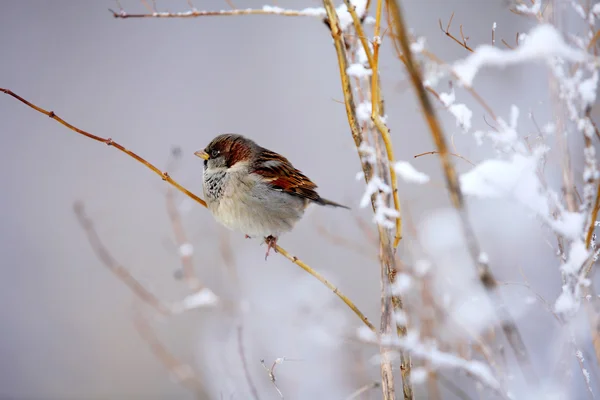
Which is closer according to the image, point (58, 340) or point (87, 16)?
point (58, 340)

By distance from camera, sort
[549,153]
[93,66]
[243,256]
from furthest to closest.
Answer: [93,66]
[243,256]
[549,153]

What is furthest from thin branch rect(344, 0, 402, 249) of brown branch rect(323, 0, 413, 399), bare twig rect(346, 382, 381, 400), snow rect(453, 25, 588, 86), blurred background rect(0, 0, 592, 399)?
blurred background rect(0, 0, 592, 399)

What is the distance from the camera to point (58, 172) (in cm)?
A: 692

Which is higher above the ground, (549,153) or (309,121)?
(309,121)

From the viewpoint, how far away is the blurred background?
5.31m

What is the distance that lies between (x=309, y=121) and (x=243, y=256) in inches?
138

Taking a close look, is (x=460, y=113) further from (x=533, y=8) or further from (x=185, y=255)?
(x=185, y=255)

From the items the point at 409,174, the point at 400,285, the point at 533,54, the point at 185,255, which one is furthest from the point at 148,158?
the point at 533,54

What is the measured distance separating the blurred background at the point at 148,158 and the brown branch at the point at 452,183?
2.30 m

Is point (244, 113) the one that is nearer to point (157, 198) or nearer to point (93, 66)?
point (157, 198)

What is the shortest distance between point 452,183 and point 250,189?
6.28 feet

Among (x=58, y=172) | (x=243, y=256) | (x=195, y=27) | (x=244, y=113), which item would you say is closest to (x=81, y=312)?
(x=58, y=172)

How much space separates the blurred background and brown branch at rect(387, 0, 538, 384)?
2.30m

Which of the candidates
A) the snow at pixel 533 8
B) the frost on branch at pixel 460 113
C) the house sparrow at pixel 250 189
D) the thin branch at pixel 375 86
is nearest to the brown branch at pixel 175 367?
the house sparrow at pixel 250 189
